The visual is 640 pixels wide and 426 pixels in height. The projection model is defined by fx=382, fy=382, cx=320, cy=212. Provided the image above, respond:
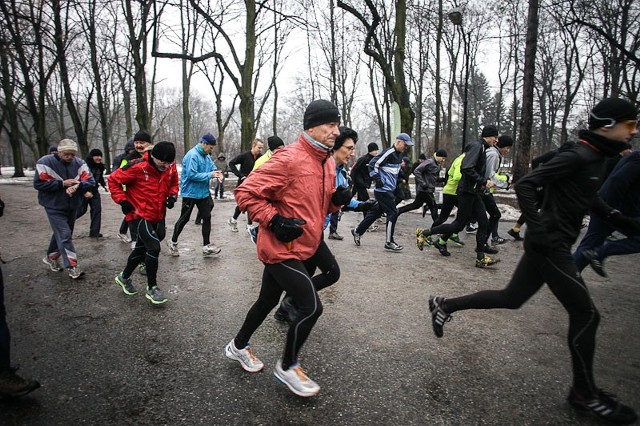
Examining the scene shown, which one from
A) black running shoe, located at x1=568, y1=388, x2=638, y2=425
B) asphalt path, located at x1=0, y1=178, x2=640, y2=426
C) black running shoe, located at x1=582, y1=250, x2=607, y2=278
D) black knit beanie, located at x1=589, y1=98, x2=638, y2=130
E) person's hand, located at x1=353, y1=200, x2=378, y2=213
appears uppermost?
black knit beanie, located at x1=589, y1=98, x2=638, y2=130

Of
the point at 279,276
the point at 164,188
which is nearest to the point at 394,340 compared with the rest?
the point at 279,276

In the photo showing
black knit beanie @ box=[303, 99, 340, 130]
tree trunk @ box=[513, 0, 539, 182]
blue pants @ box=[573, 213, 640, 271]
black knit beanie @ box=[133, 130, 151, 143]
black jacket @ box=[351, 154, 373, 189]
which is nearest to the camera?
black knit beanie @ box=[303, 99, 340, 130]

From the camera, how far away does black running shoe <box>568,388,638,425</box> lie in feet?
7.64

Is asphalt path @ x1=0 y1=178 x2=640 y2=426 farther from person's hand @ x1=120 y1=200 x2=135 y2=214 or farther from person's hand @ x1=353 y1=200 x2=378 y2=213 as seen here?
person's hand @ x1=353 y1=200 x2=378 y2=213

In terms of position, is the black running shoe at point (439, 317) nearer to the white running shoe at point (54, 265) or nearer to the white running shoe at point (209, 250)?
the white running shoe at point (209, 250)

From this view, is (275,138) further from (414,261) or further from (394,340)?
(394,340)

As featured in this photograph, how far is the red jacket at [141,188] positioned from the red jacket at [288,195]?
2.14 meters

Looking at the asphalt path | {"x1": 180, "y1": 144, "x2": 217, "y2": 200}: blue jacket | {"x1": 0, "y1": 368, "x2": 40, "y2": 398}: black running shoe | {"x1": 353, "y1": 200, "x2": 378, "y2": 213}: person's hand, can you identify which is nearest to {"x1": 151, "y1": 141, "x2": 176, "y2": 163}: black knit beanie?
the asphalt path

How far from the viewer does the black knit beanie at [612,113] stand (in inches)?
96.3

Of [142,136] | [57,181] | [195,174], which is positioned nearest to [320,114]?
[57,181]

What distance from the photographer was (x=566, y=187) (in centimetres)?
259

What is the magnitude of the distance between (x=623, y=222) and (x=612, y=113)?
131 centimetres

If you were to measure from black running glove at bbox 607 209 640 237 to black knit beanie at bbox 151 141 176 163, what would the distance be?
13.8ft

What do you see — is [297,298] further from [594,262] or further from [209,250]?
[209,250]
